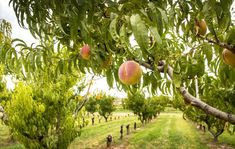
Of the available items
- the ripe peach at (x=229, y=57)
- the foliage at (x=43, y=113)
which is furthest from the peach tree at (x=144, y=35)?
the foliage at (x=43, y=113)

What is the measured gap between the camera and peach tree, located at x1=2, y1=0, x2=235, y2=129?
35.5 inches

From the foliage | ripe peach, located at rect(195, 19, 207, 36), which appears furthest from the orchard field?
the foliage

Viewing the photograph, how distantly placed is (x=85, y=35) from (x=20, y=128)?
24.7 ft

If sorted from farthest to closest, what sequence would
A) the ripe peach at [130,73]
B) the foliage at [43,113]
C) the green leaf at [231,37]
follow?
the foliage at [43,113], the ripe peach at [130,73], the green leaf at [231,37]

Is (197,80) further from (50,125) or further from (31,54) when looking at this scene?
(50,125)

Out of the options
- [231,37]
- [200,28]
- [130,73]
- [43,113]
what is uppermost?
[200,28]

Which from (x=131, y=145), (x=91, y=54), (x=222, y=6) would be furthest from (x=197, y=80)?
(x=131, y=145)

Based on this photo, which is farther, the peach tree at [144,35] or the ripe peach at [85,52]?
the ripe peach at [85,52]

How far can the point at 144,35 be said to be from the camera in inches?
28.3

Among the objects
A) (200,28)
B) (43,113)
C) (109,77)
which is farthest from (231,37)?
(43,113)

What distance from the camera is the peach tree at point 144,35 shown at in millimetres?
901

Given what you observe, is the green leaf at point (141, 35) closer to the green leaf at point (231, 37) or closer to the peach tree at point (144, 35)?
the peach tree at point (144, 35)

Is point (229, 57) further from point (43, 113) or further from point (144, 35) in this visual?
point (43, 113)

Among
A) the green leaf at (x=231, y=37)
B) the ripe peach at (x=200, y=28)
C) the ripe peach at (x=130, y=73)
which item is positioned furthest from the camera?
the ripe peach at (x=200, y=28)
